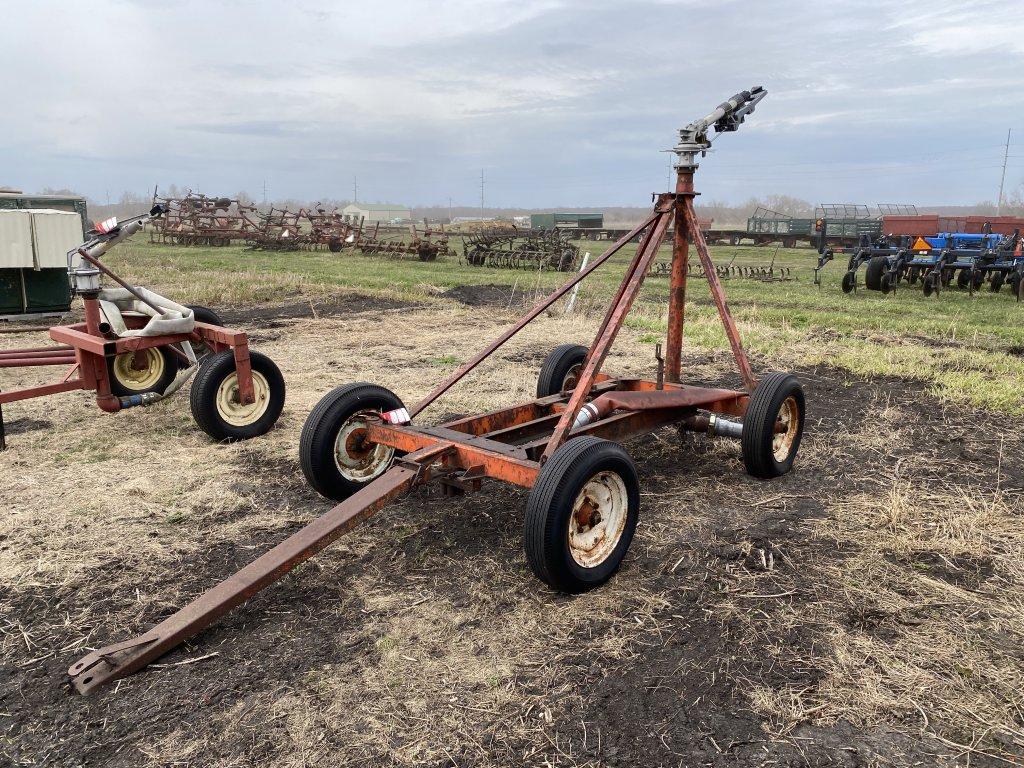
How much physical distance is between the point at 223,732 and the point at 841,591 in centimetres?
277

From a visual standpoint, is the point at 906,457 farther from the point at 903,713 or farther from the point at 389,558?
the point at 389,558

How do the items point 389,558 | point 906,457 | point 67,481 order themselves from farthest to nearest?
1. point 906,457
2. point 67,481
3. point 389,558

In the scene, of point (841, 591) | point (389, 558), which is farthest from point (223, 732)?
point (841, 591)

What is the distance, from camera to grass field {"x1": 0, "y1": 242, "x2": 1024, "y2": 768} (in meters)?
2.57

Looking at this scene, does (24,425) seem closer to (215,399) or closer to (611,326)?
(215,399)

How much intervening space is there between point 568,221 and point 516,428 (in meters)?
44.4

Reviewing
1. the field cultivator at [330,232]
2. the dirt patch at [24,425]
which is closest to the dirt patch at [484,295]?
the dirt patch at [24,425]

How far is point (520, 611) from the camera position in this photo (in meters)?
3.37

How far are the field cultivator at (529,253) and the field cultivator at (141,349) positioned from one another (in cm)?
2024

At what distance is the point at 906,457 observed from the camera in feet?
18.2

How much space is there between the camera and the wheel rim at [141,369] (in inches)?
258

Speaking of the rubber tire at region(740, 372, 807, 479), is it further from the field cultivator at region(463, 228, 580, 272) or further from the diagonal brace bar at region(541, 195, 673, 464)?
the field cultivator at region(463, 228, 580, 272)

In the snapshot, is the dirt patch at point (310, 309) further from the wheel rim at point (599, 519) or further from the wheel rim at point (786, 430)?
the wheel rim at point (599, 519)

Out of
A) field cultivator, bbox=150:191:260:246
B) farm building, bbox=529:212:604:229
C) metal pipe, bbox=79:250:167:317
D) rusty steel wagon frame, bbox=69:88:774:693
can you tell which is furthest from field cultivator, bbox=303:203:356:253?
rusty steel wagon frame, bbox=69:88:774:693
